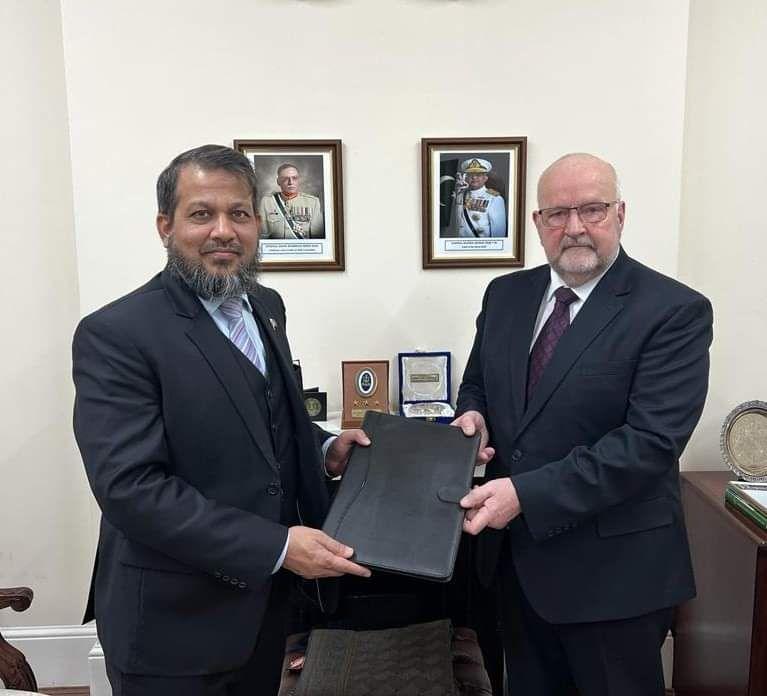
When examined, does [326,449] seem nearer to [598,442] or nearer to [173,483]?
[173,483]

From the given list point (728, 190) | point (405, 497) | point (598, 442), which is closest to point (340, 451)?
point (405, 497)

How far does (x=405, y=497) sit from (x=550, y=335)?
0.51 metres

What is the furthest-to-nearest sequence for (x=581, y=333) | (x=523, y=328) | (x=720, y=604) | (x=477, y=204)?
(x=477, y=204)
(x=720, y=604)
(x=523, y=328)
(x=581, y=333)

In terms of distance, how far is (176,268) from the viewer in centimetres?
132

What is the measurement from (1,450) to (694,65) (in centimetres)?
274

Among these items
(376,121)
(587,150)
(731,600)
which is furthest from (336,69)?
(731,600)

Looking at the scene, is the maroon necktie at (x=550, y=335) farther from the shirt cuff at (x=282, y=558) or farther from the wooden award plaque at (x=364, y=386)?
the wooden award plaque at (x=364, y=386)

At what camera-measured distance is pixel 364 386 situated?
88.2 inches

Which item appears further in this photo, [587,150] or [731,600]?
[587,150]

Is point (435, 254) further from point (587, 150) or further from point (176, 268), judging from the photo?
point (176, 268)

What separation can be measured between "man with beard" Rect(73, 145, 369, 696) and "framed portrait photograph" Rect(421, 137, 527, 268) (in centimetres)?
101

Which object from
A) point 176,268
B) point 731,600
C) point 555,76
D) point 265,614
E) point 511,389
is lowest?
point 731,600

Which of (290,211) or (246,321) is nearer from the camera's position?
(246,321)

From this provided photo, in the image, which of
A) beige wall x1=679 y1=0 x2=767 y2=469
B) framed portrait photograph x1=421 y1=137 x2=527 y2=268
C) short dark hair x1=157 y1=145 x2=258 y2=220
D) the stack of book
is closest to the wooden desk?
the stack of book
